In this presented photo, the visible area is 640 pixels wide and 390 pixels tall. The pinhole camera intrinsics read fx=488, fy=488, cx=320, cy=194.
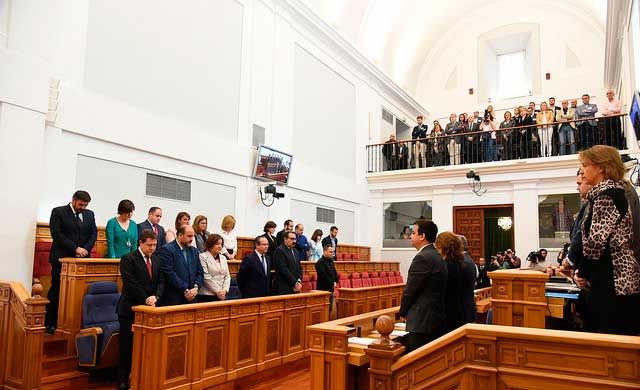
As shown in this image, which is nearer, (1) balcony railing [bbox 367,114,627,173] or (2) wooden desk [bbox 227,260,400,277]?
(2) wooden desk [bbox 227,260,400,277]

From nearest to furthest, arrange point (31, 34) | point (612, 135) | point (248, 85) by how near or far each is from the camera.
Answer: point (31, 34) < point (248, 85) < point (612, 135)

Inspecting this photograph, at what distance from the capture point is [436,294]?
9.76 ft

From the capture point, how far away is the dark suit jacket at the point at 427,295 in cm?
293

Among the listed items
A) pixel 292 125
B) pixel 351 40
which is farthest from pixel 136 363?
pixel 351 40

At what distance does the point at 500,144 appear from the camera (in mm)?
11867

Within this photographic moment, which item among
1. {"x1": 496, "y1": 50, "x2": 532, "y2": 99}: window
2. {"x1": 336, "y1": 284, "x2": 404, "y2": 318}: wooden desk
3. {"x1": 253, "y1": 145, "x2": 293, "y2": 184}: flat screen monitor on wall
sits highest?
{"x1": 496, "y1": 50, "x2": 532, "y2": 99}: window

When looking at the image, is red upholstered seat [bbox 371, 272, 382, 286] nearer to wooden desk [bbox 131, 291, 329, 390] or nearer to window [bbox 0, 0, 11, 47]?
wooden desk [bbox 131, 291, 329, 390]

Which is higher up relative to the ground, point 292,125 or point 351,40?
point 351,40

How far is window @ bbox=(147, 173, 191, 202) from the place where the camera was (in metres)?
7.12

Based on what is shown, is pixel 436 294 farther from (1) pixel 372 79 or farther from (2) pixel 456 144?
(1) pixel 372 79

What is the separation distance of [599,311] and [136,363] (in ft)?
10.1

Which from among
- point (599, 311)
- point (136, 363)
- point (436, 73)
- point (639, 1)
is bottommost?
point (136, 363)

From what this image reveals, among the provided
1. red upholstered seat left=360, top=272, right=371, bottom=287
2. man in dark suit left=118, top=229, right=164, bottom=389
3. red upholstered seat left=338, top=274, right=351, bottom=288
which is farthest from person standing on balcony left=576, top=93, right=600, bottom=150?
man in dark suit left=118, top=229, right=164, bottom=389

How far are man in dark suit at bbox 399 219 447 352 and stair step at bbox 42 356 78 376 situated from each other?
3.02 metres
